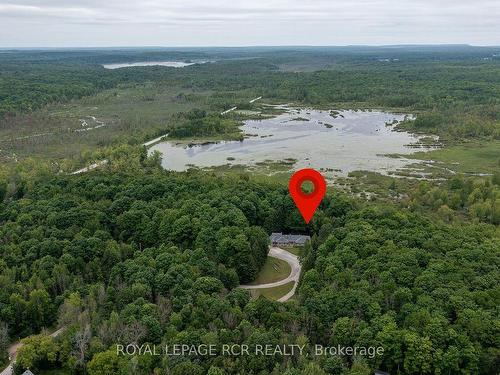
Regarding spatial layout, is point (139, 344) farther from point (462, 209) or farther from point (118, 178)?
point (462, 209)

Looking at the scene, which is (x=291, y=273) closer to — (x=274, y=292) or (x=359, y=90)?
(x=274, y=292)

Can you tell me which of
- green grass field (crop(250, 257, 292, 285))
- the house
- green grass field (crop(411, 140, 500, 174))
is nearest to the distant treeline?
green grass field (crop(411, 140, 500, 174))

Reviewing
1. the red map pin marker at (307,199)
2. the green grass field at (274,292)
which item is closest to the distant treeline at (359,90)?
the red map pin marker at (307,199)

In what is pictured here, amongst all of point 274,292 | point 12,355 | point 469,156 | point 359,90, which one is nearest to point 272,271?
point 274,292

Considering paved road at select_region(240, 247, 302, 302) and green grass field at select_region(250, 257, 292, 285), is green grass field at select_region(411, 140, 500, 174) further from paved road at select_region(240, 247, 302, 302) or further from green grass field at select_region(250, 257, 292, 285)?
green grass field at select_region(250, 257, 292, 285)

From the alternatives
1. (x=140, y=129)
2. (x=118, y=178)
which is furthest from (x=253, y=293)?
(x=140, y=129)
